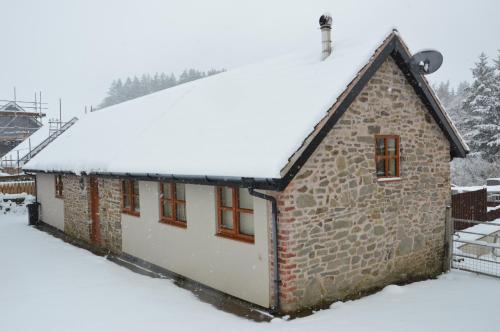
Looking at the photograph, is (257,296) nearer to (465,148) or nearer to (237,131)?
(237,131)

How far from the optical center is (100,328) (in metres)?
7.09

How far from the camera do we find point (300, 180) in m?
7.50

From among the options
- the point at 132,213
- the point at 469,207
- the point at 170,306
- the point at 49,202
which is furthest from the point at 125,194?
the point at 469,207

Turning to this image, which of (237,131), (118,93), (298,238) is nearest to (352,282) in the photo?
(298,238)

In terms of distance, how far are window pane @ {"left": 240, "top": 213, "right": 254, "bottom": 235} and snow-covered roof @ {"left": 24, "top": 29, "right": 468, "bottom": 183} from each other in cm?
111

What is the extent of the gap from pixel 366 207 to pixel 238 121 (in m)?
3.41

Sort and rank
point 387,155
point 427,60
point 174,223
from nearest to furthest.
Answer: point 427,60
point 387,155
point 174,223

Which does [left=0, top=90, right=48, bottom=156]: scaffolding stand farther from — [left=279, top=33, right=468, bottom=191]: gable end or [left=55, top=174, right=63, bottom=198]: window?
[left=279, top=33, right=468, bottom=191]: gable end

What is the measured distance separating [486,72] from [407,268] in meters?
31.6

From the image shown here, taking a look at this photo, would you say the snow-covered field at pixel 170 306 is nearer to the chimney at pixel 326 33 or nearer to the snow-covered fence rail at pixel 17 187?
the chimney at pixel 326 33

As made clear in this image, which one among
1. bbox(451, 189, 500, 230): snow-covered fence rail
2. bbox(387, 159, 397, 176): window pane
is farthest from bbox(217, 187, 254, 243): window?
bbox(451, 189, 500, 230): snow-covered fence rail

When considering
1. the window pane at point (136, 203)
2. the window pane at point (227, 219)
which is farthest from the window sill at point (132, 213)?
the window pane at point (227, 219)

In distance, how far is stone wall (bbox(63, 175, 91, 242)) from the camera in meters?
14.5

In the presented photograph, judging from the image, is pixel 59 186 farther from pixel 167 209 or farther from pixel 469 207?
pixel 469 207
